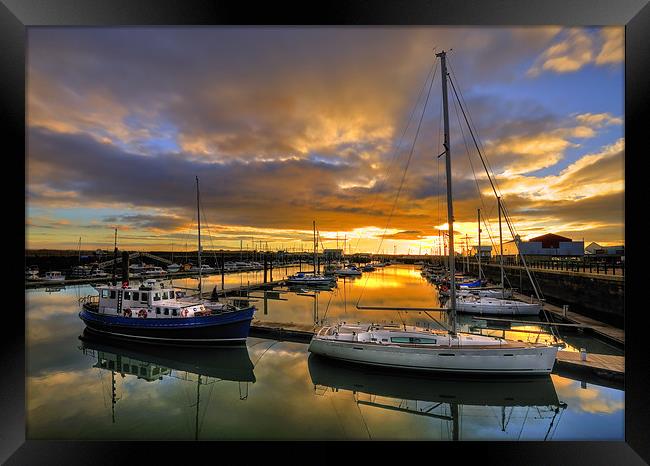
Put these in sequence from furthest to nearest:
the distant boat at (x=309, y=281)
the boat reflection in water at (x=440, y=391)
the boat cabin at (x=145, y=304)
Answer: the distant boat at (x=309, y=281) < the boat cabin at (x=145, y=304) < the boat reflection in water at (x=440, y=391)

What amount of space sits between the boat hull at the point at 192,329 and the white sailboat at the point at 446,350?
3.20 meters

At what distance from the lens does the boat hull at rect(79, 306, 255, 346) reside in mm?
9797

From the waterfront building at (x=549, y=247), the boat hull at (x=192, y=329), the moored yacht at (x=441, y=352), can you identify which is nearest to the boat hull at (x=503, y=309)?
the moored yacht at (x=441, y=352)

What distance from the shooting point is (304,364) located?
8336 mm

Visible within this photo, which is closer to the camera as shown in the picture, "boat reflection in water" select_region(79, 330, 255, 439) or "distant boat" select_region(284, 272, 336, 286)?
"boat reflection in water" select_region(79, 330, 255, 439)

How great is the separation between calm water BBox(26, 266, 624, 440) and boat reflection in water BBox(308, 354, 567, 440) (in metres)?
A: 0.02

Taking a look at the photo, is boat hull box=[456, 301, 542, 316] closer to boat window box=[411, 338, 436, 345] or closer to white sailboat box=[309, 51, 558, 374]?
white sailboat box=[309, 51, 558, 374]

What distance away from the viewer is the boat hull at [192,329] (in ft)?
32.1

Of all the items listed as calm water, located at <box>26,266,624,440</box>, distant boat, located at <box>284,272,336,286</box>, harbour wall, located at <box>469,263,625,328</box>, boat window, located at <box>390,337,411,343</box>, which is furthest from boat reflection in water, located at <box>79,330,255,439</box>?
distant boat, located at <box>284,272,336,286</box>

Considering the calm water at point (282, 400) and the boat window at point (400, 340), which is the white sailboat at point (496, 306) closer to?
the calm water at point (282, 400)

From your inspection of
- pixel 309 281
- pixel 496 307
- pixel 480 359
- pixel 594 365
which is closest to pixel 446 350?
pixel 480 359

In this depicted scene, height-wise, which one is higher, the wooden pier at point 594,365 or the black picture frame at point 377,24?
the black picture frame at point 377,24
